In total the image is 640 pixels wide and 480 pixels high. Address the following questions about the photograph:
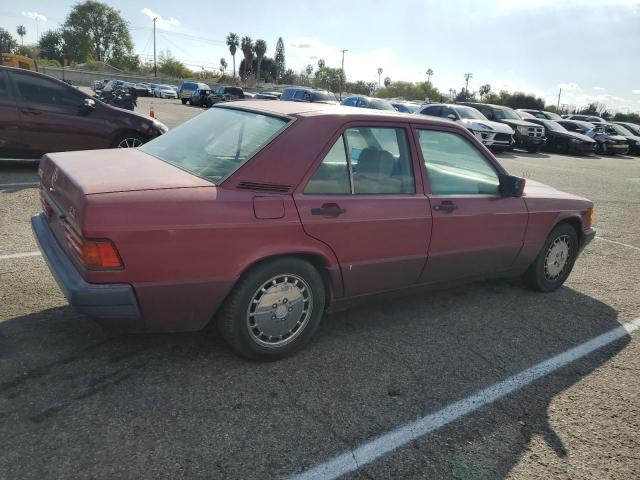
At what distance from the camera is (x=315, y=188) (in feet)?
9.95

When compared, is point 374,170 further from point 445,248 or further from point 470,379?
Result: point 470,379

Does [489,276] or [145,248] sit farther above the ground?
[145,248]

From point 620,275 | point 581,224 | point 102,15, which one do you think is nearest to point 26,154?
point 581,224

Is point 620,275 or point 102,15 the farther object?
point 102,15

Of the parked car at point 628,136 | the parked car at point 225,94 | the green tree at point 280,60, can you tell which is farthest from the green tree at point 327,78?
the parked car at point 628,136

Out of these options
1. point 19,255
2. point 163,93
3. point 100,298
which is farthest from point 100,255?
point 163,93

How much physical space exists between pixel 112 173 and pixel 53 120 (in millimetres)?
5781

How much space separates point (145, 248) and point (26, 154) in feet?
21.1

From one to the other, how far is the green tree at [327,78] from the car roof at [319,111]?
111917mm

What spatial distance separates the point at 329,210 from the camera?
3.04m

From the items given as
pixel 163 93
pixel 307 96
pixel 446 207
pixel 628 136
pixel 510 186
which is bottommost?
pixel 628 136

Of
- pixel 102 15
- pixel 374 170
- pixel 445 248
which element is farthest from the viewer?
pixel 102 15

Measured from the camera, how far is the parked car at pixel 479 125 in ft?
57.8

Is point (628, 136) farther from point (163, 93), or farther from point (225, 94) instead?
point (163, 93)
